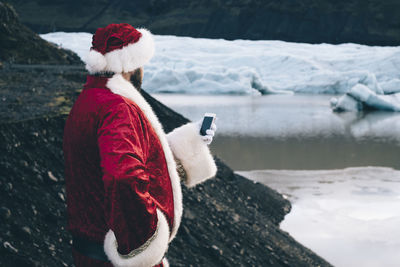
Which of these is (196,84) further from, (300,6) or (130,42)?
(300,6)

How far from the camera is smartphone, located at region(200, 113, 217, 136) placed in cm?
171

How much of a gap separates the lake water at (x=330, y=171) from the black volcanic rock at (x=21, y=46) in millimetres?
3646

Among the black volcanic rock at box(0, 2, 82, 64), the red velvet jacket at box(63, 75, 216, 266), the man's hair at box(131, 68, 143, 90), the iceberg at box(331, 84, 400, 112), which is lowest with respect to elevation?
the iceberg at box(331, 84, 400, 112)

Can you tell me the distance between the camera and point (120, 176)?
1.17m

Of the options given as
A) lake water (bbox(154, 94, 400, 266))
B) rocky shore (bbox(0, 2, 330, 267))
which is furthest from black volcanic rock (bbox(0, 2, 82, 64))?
lake water (bbox(154, 94, 400, 266))

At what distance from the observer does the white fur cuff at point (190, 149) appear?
5.76ft

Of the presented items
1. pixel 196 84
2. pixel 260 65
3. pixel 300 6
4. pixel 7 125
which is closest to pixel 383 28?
pixel 300 6

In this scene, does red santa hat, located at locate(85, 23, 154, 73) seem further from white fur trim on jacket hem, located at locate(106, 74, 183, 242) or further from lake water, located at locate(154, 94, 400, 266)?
lake water, located at locate(154, 94, 400, 266)

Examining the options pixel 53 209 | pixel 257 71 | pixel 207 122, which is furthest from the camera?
pixel 257 71

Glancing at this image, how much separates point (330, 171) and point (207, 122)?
7.16 meters

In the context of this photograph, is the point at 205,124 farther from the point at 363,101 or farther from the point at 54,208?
the point at 363,101

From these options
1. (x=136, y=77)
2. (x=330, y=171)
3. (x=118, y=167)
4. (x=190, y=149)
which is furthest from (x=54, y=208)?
(x=330, y=171)

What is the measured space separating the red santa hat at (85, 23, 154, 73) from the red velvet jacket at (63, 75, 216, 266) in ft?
0.13

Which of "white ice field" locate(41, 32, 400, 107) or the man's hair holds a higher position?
the man's hair
